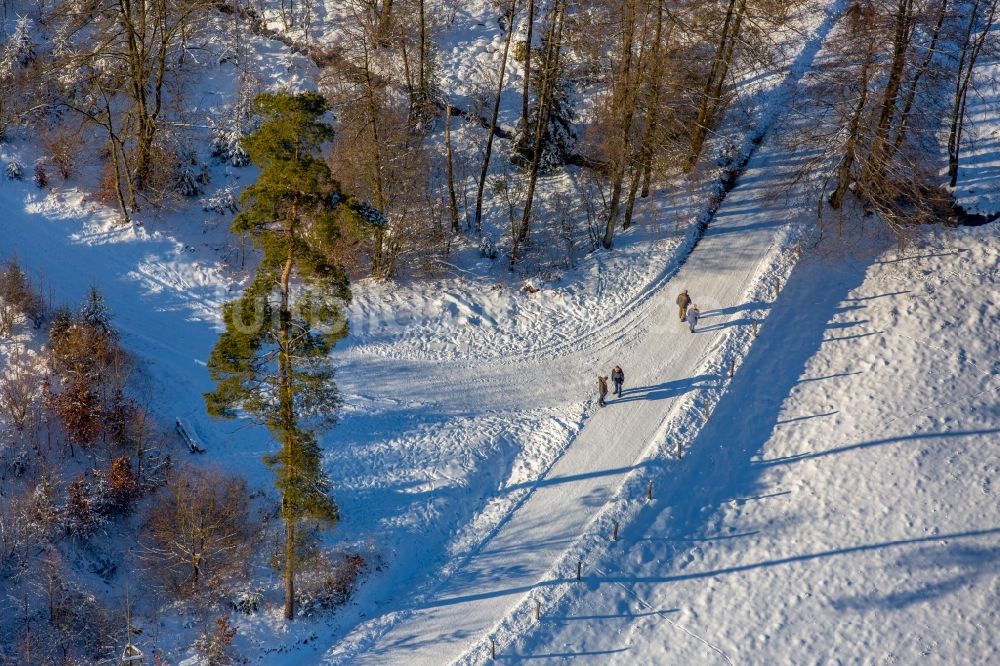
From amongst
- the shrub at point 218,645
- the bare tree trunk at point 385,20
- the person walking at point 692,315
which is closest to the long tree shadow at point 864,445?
the person walking at point 692,315

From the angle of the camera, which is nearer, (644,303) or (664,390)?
(664,390)

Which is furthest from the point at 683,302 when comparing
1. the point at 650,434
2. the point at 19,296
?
the point at 19,296

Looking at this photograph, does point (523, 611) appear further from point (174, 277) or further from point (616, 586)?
point (174, 277)

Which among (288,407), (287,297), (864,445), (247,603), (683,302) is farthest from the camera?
(683,302)

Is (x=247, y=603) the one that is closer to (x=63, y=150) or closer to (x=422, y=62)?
(x=422, y=62)

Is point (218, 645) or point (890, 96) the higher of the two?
point (890, 96)

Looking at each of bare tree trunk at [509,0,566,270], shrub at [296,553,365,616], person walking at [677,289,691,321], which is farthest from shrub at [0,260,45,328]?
person walking at [677,289,691,321]

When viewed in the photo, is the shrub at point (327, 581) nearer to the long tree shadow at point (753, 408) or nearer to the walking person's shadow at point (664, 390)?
the long tree shadow at point (753, 408)
